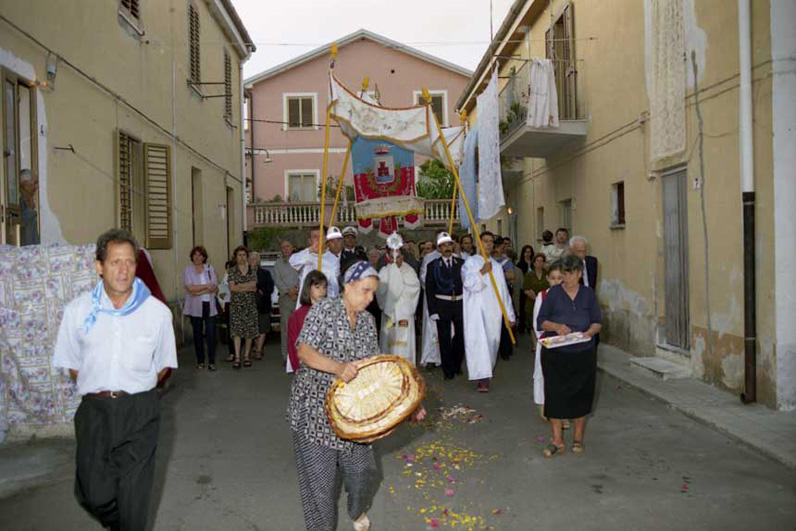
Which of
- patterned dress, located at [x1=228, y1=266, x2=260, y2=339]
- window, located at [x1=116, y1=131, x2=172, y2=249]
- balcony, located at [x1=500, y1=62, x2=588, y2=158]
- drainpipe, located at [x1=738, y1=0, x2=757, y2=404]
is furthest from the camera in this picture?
balcony, located at [x1=500, y1=62, x2=588, y2=158]

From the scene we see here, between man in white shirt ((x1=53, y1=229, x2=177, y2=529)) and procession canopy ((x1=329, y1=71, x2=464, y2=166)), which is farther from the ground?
procession canopy ((x1=329, y1=71, x2=464, y2=166))

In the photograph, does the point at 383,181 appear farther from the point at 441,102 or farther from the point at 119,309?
the point at 441,102

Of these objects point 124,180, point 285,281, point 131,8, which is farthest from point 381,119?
point 131,8

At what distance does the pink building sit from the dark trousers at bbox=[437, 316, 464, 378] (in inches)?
940

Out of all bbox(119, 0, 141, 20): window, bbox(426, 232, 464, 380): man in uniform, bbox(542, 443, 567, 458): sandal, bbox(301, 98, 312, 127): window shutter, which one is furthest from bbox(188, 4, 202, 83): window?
bbox(301, 98, 312, 127): window shutter

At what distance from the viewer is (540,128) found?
45.6ft

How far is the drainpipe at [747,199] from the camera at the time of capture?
7.74m

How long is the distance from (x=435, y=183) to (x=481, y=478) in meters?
26.0

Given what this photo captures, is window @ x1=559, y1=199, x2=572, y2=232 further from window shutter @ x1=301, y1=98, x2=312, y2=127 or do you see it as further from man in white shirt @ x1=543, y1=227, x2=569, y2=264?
window shutter @ x1=301, y1=98, x2=312, y2=127

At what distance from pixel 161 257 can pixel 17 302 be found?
675 cm

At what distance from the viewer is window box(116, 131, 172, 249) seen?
38.9ft

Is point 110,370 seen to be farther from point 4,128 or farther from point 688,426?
point 688,426

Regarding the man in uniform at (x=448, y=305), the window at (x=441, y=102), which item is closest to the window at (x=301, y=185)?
the window at (x=441, y=102)

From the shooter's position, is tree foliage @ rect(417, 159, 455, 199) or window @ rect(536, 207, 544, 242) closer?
window @ rect(536, 207, 544, 242)
